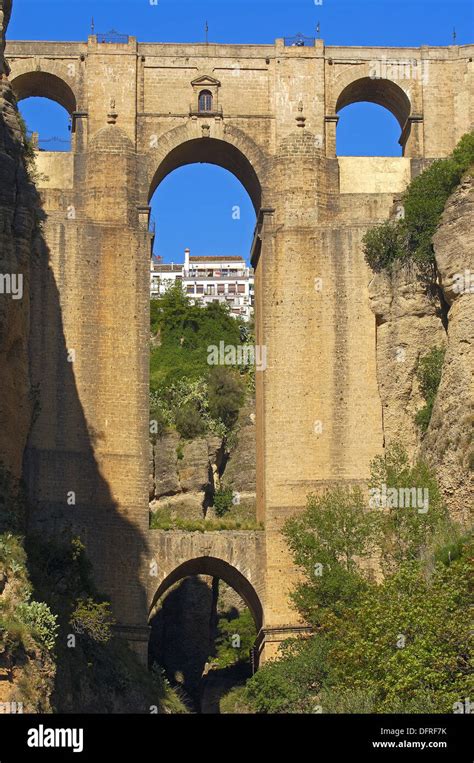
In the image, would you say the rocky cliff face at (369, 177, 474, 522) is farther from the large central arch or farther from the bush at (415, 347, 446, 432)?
the large central arch

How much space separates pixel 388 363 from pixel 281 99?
8.92m

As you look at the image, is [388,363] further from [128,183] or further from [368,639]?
[368,639]

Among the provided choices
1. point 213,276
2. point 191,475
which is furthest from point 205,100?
point 213,276

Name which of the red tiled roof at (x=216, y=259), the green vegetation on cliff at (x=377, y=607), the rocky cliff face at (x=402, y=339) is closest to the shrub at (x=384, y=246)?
the rocky cliff face at (x=402, y=339)

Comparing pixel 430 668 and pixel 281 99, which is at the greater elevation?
pixel 281 99

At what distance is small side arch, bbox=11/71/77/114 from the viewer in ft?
161

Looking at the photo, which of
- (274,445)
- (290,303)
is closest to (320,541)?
(274,445)

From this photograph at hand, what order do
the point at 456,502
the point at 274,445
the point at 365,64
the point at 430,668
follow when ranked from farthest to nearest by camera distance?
the point at 365,64, the point at 274,445, the point at 456,502, the point at 430,668

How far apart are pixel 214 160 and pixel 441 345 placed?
9.71 m

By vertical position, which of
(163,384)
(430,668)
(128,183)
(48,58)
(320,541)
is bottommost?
(430,668)

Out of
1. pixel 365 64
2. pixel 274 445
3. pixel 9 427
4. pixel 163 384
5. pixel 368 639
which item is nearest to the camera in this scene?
pixel 368 639

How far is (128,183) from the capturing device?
157 ft

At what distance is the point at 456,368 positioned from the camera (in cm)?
4384

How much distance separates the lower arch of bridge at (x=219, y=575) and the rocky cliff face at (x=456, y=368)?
6374mm
